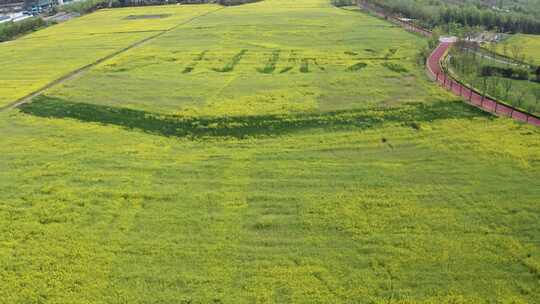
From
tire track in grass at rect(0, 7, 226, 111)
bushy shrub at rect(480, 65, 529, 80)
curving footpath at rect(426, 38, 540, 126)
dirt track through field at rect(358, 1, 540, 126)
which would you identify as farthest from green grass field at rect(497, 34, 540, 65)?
tire track in grass at rect(0, 7, 226, 111)

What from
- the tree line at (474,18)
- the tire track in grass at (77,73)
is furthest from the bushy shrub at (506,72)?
the tire track in grass at (77,73)

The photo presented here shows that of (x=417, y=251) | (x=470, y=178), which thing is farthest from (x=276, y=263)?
(x=470, y=178)

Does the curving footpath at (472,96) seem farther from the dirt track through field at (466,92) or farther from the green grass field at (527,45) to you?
the green grass field at (527,45)

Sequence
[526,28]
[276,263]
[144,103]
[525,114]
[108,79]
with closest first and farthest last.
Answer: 1. [276,263]
2. [525,114]
3. [144,103]
4. [108,79]
5. [526,28]

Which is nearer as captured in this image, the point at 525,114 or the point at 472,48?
the point at 525,114

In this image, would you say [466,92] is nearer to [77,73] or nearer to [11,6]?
[77,73]

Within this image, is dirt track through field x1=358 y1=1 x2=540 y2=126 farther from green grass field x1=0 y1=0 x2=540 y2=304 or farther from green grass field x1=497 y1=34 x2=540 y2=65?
green grass field x1=497 y1=34 x2=540 y2=65

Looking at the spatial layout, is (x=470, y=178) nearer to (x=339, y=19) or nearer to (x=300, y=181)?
(x=300, y=181)

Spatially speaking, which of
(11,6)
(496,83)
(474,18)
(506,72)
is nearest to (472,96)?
(496,83)
